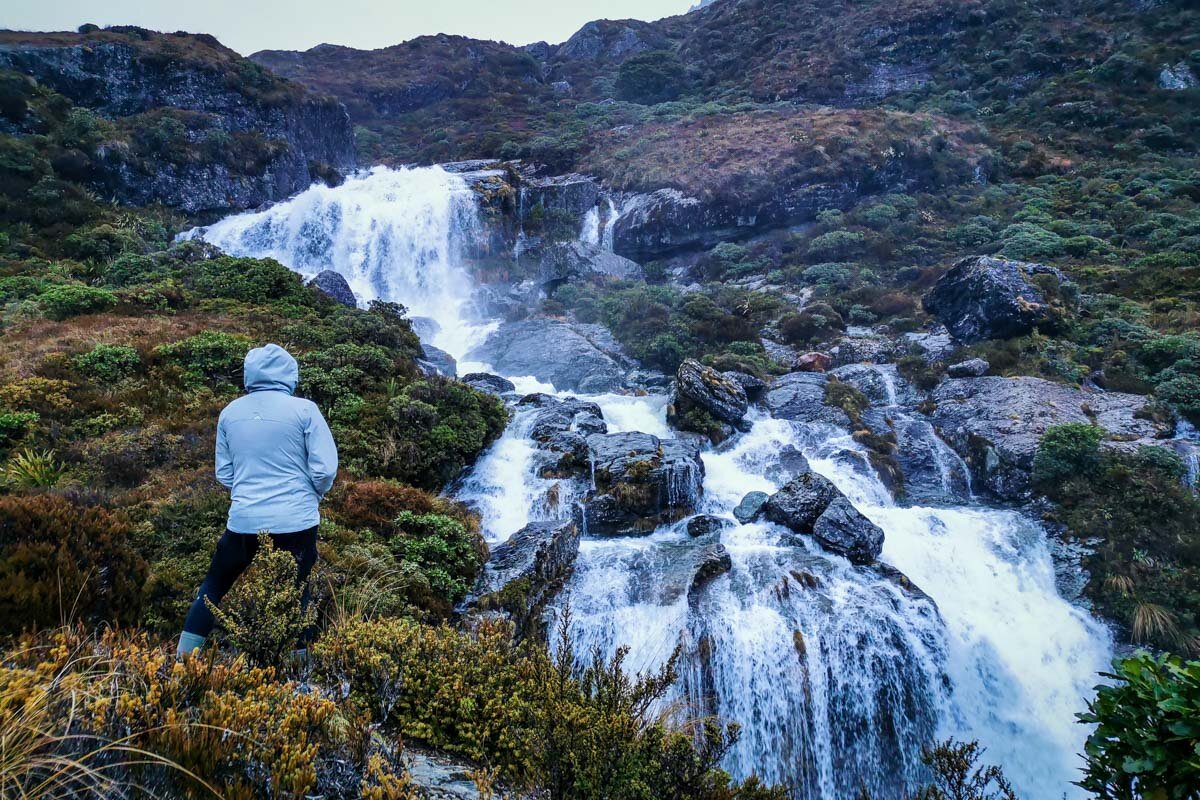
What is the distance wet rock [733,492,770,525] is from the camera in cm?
1042

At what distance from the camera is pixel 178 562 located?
17.4ft

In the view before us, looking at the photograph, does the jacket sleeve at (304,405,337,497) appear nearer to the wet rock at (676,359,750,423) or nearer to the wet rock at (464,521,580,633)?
the wet rock at (464,521,580,633)

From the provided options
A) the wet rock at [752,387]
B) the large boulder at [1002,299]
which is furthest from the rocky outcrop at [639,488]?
the large boulder at [1002,299]

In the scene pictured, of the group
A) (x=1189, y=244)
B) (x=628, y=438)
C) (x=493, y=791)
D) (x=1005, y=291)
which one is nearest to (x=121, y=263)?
(x=628, y=438)

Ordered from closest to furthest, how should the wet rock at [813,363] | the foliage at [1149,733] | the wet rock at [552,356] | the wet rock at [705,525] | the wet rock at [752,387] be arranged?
the foliage at [1149,733]
the wet rock at [705,525]
the wet rock at [752,387]
the wet rock at [813,363]
the wet rock at [552,356]

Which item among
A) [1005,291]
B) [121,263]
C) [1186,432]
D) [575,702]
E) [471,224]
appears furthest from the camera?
[471,224]

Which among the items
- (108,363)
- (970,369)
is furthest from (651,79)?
(108,363)

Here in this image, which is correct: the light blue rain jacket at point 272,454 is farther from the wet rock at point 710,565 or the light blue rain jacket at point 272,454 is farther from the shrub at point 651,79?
the shrub at point 651,79

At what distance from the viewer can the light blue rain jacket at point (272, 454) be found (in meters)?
3.52

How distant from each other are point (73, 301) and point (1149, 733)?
16778 mm

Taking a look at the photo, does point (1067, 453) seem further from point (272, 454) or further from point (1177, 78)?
point (1177, 78)

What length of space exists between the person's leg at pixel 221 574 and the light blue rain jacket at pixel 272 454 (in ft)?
0.33

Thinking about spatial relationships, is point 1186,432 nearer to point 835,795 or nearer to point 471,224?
point 835,795

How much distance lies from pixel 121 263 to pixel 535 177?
23365 millimetres
